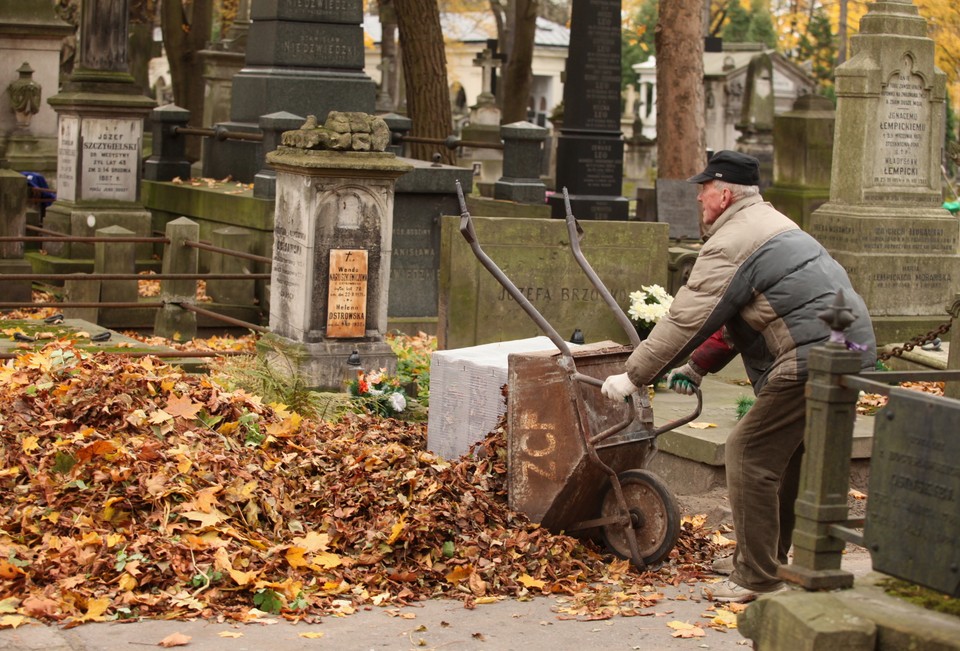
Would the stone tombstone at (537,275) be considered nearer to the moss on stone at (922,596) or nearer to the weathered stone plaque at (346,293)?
the weathered stone plaque at (346,293)

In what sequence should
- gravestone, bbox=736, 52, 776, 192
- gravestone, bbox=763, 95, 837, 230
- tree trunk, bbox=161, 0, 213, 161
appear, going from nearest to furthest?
gravestone, bbox=763, 95, 837, 230, tree trunk, bbox=161, 0, 213, 161, gravestone, bbox=736, 52, 776, 192

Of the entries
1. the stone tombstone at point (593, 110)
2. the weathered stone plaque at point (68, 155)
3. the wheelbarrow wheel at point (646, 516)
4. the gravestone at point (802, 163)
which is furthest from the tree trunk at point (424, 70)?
the wheelbarrow wheel at point (646, 516)

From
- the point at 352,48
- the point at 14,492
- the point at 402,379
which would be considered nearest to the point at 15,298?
the point at 352,48

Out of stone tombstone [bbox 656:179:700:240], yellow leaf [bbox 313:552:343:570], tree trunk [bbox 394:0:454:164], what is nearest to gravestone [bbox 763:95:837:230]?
stone tombstone [bbox 656:179:700:240]

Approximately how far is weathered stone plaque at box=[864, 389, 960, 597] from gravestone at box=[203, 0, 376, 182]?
12445mm

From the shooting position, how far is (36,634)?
545 cm

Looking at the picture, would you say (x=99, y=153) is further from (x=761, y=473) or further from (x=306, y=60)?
(x=761, y=473)

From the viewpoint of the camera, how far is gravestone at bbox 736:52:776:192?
115ft

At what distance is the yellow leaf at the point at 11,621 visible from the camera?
5.49 m

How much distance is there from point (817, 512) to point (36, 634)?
9.38 ft

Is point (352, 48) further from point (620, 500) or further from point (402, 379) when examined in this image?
point (620, 500)

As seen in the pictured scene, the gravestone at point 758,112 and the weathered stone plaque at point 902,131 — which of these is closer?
the weathered stone plaque at point 902,131

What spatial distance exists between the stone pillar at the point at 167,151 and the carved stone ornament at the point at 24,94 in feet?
10.4

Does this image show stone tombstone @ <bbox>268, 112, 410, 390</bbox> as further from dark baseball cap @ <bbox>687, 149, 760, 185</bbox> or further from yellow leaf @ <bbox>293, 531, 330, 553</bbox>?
dark baseball cap @ <bbox>687, 149, 760, 185</bbox>
